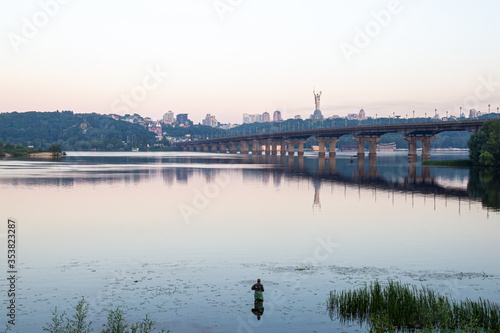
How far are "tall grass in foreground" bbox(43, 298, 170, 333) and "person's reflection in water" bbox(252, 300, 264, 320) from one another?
3.94 meters

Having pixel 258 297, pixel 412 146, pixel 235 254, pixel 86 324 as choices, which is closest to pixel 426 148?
pixel 412 146

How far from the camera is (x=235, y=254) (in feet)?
98.3

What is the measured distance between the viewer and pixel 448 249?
31.6m

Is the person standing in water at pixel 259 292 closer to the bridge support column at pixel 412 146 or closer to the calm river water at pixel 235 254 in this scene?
the calm river water at pixel 235 254

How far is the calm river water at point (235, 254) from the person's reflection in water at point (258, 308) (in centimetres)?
20

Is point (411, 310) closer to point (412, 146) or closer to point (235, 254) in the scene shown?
point (235, 254)

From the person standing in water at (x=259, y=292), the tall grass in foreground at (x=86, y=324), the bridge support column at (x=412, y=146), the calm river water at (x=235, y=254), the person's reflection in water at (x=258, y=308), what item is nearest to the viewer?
the tall grass in foreground at (x=86, y=324)

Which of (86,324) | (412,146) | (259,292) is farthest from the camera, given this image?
(412,146)

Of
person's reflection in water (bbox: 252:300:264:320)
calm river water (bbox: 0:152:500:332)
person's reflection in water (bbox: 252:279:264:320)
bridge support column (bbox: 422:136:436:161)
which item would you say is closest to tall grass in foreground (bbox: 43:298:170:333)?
calm river water (bbox: 0:152:500:332)

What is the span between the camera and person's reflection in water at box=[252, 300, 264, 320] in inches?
771

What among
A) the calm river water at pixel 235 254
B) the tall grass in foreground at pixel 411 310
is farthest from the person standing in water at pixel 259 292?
the tall grass in foreground at pixel 411 310

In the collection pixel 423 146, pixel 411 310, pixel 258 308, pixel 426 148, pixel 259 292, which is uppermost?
pixel 423 146

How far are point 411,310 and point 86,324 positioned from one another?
1193 cm

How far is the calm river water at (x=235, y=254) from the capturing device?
65.6 ft
